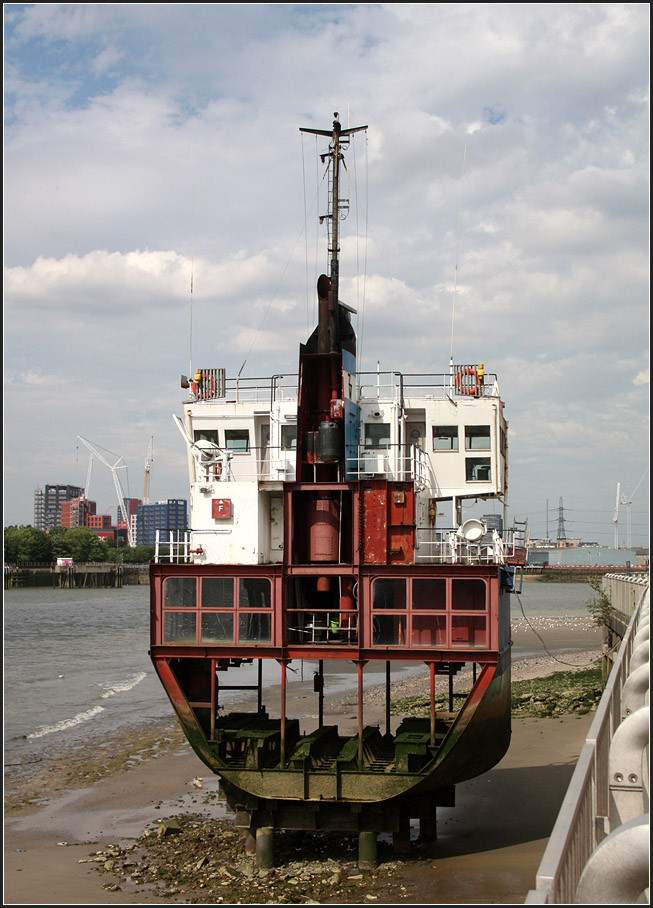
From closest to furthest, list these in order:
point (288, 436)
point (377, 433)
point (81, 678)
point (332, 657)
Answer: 1. point (332, 657)
2. point (377, 433)
3. point (288, 436)
4. point (81, 678)

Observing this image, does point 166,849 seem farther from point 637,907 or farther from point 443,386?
point 637,907

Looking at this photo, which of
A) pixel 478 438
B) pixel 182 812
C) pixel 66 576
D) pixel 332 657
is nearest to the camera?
pixel 332 657

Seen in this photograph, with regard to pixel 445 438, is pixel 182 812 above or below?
below

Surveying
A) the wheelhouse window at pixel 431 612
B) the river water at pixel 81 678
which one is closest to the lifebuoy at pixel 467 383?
the wheelhouse window at pixel 431 612

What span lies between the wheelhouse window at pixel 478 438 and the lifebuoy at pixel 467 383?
955mm

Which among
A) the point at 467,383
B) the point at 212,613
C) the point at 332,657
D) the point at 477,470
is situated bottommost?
the point at 332,657

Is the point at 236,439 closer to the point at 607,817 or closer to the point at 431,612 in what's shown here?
the point at 431,612

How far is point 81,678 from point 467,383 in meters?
36.0

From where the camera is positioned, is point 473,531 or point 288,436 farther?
point 288,436

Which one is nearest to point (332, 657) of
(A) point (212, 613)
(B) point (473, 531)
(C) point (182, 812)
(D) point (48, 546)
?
(A) point (212, 613)

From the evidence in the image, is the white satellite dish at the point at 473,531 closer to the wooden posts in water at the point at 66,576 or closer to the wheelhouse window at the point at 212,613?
the wheelhouse window at the point at 212,613

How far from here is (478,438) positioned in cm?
2211

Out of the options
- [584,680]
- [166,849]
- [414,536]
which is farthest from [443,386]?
[584,680]

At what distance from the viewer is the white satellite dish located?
18628 millimetres
